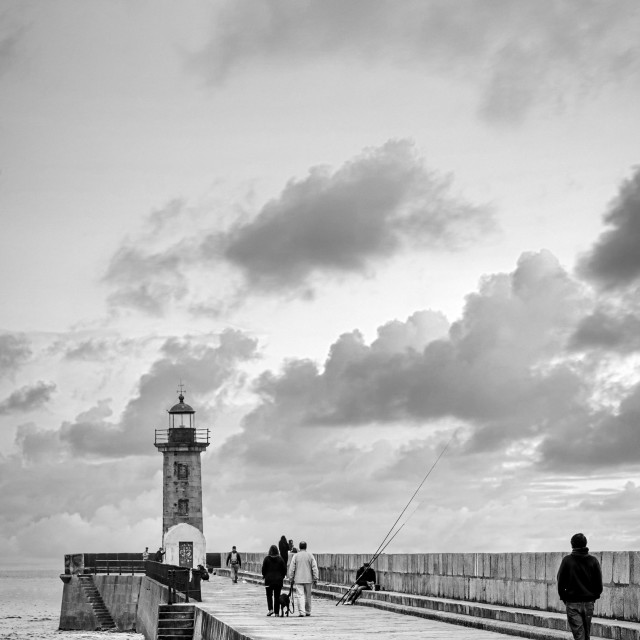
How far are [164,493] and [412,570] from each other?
38.0m

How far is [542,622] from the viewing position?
14469 mm

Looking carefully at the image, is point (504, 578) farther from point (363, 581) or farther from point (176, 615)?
point (363, 581)

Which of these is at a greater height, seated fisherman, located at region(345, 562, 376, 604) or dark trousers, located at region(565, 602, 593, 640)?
dark trousers, located at region(565, 602, 593, 640)

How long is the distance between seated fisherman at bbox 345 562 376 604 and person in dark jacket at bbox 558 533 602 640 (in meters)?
12.2

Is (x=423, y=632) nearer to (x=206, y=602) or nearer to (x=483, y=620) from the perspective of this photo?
(x=483, y=620)

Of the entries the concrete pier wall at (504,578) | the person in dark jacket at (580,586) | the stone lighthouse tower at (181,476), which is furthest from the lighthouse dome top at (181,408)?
the person in dark jacket at (580,586)

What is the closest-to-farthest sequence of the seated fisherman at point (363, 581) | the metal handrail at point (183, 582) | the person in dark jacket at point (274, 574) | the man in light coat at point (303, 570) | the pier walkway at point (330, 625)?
1. the pier walkway at point (330, 625)
2. the man in light coat at point (303, 570)
3. the person in dark jacket at point (274, 574)
4. the metal handrail at point (183, 582)
5. the seated fisherman at point (363, 581)

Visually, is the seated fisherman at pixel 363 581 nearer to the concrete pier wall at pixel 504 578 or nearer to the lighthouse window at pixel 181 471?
the concrete pier wall at pixel 504 578

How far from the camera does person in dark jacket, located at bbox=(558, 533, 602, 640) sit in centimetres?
1167

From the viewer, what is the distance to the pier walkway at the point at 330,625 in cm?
1487

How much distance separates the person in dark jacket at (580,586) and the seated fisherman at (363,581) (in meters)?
12.2

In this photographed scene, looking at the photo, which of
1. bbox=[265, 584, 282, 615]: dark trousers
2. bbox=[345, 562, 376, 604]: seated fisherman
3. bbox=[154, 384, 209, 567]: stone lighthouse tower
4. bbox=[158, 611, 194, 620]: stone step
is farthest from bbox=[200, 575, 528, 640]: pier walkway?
bbox=[154, 384, 209, 567]: stone lighthouse tower

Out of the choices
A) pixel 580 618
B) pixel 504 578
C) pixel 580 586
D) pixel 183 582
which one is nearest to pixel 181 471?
pixel 183 582

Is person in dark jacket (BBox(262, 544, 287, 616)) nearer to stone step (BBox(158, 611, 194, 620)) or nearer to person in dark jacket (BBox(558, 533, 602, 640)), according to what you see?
stone step (BBox(158, 611, 194, 620))
